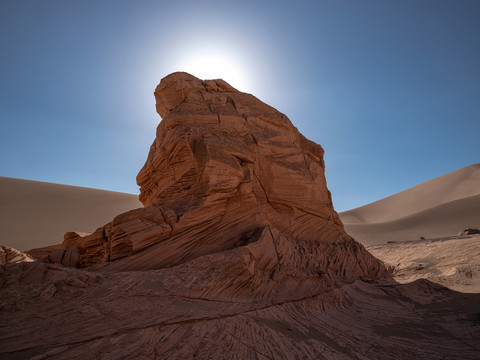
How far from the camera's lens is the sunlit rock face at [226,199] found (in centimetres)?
566

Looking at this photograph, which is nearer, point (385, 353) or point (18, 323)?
point (18, 323)

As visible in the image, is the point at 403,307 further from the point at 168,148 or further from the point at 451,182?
the point at 451,182

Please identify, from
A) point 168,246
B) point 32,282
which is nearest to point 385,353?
point 168,246

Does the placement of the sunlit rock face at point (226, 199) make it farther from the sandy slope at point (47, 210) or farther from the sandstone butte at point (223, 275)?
the sandy slope at point (47, 210)

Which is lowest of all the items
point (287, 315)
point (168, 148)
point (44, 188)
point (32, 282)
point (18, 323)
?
point (287, 315)

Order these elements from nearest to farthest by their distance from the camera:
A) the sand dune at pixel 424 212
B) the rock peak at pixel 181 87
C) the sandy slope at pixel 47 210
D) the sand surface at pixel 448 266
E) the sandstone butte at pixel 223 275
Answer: the sandstone butte at pixel 223 275, the sand surface at pixel 448 266, the rock peak at pixel 181 87, the sandy slope at pixel 47 210, the sand dune at pixel 424 212

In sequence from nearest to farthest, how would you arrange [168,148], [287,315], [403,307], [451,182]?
[287,315] < [403,307] < [168,148] < [451,182]

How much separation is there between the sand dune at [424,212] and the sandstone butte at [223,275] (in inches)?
1107

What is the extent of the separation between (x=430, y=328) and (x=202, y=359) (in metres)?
5.00

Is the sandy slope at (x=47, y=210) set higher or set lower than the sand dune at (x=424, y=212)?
higher

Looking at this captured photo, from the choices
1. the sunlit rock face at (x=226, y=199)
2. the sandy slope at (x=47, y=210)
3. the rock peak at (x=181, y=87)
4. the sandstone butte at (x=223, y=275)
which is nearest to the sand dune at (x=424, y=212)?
the sunlit rock face at (x=226, y=199)

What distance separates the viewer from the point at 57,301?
3387mm

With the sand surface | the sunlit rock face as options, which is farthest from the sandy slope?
the sand surface

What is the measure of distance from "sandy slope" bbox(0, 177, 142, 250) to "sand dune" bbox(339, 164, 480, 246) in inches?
1297
